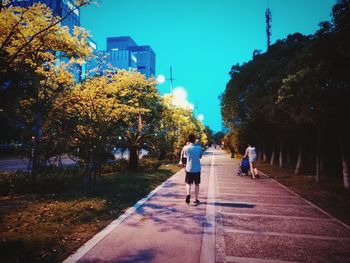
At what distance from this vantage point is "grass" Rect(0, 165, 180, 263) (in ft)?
16.2

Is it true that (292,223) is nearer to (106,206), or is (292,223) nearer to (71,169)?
(106,206)

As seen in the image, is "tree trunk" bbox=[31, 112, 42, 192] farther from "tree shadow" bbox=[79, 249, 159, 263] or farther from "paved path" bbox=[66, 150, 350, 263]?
"tree shadow" bbox=[79, 249, 159, 263]

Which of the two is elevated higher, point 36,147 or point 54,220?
point 36,147

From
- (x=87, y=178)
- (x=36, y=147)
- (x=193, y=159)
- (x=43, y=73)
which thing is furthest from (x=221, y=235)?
(x=43, y=73)

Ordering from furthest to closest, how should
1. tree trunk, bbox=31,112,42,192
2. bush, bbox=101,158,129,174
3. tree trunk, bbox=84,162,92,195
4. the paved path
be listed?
1. bush, bbox=101,158,129,174
2. tree trunk, bbox=31,112,42,192
3. tree trunk, bbox=84,162,92,195
4. the paved path

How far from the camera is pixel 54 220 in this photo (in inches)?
267

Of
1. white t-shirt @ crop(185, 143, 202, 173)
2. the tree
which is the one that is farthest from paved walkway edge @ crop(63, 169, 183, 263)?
the tree

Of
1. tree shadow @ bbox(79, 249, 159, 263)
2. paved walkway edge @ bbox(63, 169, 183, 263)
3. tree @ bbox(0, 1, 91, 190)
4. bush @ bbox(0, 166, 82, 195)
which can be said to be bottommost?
tree shadow @ bbox(79, 249, 159, 263)

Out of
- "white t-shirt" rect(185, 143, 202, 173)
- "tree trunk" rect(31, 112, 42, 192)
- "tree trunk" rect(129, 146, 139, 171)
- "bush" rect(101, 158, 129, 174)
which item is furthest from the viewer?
"tree trunk" rect(129, 146, 139, 171)

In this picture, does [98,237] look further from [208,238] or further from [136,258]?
[208,238]

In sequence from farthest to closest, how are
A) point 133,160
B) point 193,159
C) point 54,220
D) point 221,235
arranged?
point 133,160 → point 193,159 → point 54,220 → point 221,235

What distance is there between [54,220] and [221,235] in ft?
12.8

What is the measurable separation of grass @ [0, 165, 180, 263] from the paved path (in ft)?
1.32

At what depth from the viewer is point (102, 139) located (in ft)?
34.2
